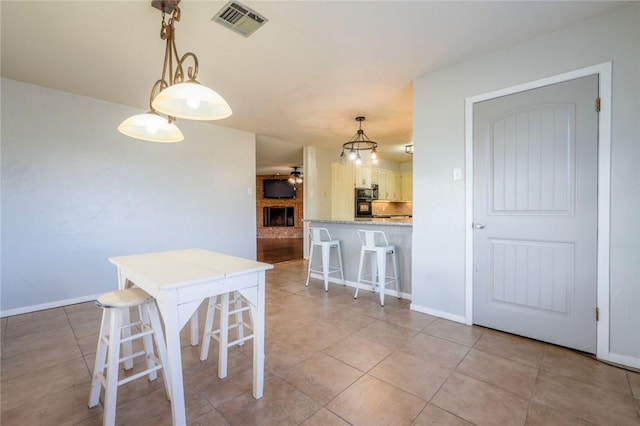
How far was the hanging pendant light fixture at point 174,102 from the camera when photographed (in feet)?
4.69

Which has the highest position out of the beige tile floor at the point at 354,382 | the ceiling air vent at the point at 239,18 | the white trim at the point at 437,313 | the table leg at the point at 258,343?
the ceiling air vent at the point at 239,18

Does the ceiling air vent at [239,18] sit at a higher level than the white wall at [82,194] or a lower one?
higher

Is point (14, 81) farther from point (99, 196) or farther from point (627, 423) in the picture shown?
point (627, 423)

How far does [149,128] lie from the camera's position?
1.94 meters

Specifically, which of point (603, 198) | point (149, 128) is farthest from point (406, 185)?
point (149, 128)

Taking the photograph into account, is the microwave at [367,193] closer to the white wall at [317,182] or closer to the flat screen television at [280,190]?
the white wall at [317,182]

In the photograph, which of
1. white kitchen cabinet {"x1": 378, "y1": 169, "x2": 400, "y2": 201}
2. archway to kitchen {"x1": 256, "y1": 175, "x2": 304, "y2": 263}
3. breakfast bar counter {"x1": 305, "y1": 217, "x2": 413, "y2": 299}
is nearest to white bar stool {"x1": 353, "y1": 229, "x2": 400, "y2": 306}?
breakfast bar counter {"x1": 305, "y1": 217, "x2": 413, "y2": 299}

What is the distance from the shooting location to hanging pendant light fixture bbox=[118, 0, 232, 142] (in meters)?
1.43

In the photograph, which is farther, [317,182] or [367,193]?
[367,193]

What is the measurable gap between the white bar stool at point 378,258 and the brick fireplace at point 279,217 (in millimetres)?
7637

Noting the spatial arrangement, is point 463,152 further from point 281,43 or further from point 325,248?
point 325,248

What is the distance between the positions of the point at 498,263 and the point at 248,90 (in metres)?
3.10

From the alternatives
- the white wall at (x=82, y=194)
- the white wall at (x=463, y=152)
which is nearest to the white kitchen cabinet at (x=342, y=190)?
the white wall at (x=82, y=194)

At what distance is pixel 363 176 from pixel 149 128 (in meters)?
5.62
